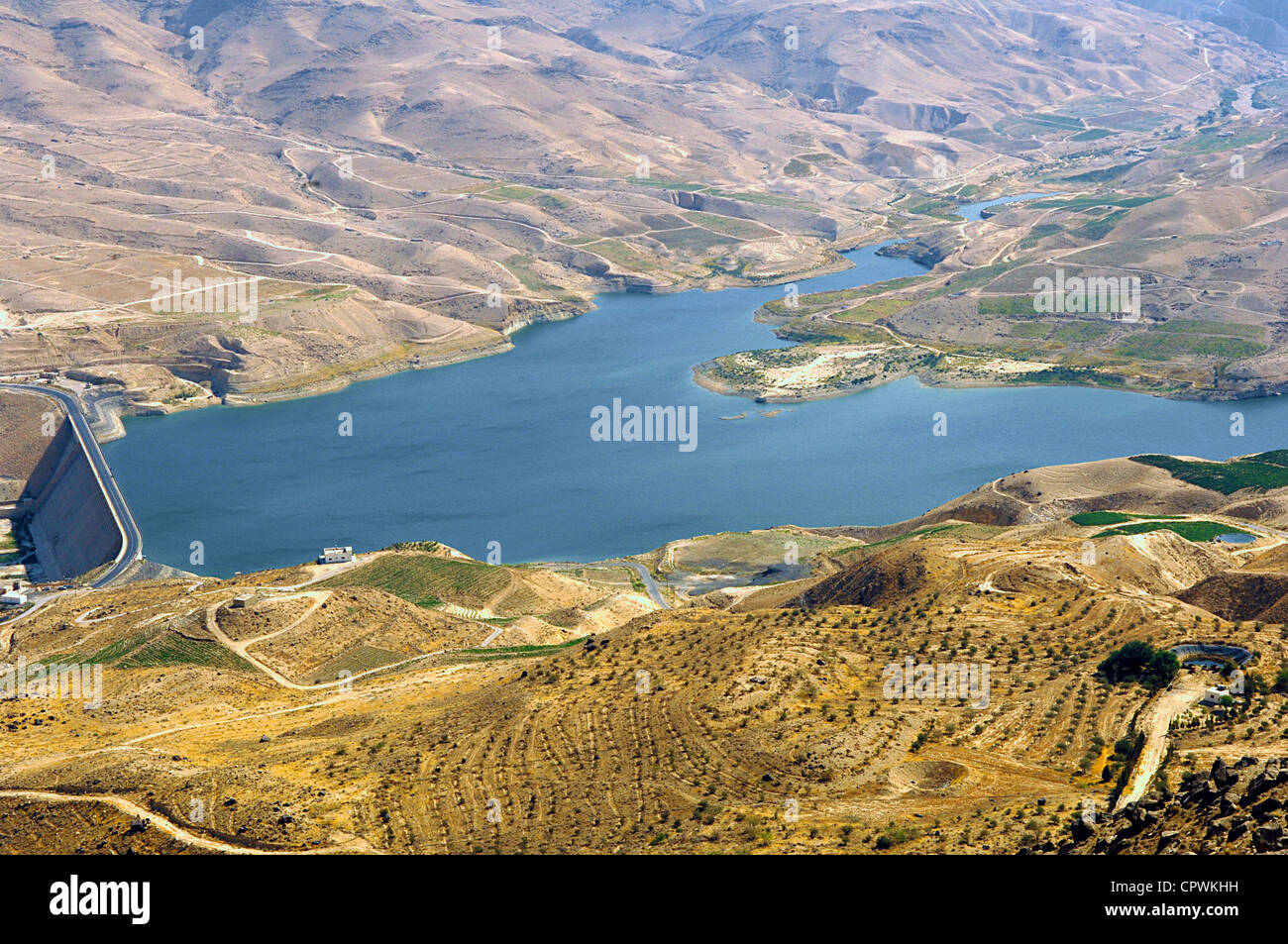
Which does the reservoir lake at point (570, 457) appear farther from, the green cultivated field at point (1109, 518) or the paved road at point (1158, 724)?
the paved road at point (1158, 724)

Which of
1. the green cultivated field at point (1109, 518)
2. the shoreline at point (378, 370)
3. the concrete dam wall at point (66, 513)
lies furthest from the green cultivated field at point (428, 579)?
the shoreline at point (378, 370)

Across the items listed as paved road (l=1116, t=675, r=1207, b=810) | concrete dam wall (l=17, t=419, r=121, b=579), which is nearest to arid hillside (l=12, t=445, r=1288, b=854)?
paved road (l=1116, t=675, r=1207, b=810)

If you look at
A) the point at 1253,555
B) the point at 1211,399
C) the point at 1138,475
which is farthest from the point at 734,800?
the point at 1211,399

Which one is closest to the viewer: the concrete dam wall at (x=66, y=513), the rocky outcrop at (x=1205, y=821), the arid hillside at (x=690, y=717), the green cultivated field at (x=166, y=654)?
the rocky outcrop at (x=1205, y=821)

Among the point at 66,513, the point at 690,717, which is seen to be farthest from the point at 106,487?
the point at 690,717

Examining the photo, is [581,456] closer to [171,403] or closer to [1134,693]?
[171,403]

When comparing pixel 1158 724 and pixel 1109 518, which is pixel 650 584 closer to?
pixel 1109 518

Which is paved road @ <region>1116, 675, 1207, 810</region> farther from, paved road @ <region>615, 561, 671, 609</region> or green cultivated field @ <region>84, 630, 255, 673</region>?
paved road @ <region>615, 561, 671, 609</region>
